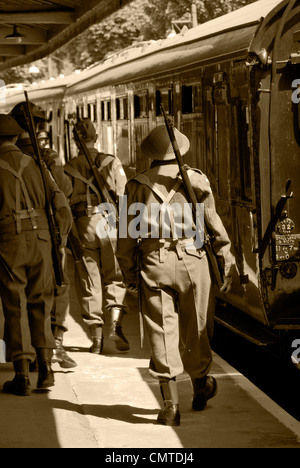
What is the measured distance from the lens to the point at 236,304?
33.9 feet

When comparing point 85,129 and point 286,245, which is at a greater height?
point 85,129

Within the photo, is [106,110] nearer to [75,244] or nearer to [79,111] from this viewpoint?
[79,111]

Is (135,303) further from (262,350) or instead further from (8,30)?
(8,30)

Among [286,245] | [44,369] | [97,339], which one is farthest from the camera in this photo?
[97,339]

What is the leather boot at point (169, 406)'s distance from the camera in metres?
7.65

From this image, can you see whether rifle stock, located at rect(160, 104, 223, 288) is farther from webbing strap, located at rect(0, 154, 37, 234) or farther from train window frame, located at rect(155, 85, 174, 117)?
train window frame, located at rect(155, 85, 174, 117)

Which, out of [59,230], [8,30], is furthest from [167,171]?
[8,30]

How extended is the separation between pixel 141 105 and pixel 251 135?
20.7ft

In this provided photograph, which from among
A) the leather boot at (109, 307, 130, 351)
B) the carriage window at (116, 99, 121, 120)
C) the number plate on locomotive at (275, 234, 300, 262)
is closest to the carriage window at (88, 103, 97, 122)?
the carriage window at (116, 99, 121, 120)

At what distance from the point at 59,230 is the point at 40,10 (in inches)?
248

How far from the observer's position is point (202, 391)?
316 inches

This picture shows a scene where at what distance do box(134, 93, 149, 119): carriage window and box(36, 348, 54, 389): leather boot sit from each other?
592 cm

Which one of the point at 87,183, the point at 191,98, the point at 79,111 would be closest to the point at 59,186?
the point at 87,183

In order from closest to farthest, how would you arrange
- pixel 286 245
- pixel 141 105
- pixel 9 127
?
1. pixel 286 245
2. pixel 9 127
3. pixel 141 105
